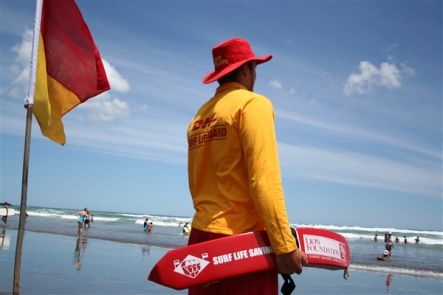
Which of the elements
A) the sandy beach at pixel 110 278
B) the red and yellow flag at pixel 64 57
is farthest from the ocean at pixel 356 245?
the red and yellow flag at pixel 64 57

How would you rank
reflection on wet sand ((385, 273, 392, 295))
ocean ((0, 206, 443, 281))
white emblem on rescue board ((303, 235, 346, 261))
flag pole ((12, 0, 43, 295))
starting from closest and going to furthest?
white emblem on rescue board ((303, 235, 346, 261))
flag pole ((12, 0, 43, 295))
reflection on wet sand ((385, 273, 392, 295))
ocean ((0, 206, 443, 281))

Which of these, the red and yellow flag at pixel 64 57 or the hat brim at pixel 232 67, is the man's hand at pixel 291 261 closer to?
the hat brim at pixel 232 67

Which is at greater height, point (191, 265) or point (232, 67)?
point (232, 67)

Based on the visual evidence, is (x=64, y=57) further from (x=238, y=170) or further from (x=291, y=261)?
(x=291, y=261)

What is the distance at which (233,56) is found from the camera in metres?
2.74

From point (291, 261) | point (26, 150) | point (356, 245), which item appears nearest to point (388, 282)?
point (26, 150)

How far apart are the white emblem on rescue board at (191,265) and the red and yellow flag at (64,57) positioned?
2.44 metres

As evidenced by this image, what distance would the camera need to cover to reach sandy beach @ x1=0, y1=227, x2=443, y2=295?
949cm

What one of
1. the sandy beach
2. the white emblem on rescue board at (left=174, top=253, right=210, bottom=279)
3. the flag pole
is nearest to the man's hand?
the white emblem on rescue board at (left=174, top=253, right=210, bottom=279)

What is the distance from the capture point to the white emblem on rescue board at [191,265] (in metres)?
2.47

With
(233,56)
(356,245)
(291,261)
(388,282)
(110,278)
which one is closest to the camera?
(291,261)

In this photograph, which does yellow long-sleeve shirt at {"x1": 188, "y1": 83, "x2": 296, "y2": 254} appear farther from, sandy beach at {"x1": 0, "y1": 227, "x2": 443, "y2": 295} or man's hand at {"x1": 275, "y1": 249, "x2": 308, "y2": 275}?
sandy beach at {"x1": 0, "y1": 227, "x2": 443, "y2": 295}

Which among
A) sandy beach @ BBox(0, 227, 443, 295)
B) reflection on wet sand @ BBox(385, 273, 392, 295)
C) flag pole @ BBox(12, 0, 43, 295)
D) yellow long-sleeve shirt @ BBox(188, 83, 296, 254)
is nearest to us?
yellow long-sleeve shirt @ BBox(188, 83, 296, 254)

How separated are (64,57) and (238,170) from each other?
287 cm
